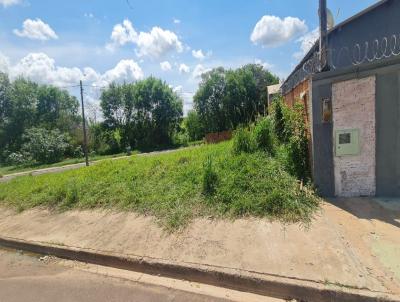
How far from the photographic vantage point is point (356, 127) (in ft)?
15.2

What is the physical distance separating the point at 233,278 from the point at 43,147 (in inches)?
1235

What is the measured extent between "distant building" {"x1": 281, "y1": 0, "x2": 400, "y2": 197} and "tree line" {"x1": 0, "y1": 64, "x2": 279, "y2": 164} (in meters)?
24.9

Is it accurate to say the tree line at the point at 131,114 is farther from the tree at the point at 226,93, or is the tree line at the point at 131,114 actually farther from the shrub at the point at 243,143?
the shrub at the point at 243,143

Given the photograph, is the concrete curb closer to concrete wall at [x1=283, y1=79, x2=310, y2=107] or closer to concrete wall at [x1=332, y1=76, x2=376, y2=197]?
concrete wall at [x1=332, y1=76, x2=376, y2=197]

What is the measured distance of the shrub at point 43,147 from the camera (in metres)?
29.0

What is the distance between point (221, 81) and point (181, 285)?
1155 inches

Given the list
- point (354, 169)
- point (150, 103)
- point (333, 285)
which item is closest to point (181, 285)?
point (333, 285)

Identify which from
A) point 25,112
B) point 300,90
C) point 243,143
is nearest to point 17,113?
point 25,112

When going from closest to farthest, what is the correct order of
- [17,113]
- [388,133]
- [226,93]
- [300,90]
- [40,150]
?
[388,133]
[300,90]
[40,150]
[226,93]
[17,113]

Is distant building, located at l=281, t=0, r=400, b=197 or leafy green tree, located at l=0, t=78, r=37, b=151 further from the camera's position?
leafy green tree, located at l=0, t=78, r=37, b=151

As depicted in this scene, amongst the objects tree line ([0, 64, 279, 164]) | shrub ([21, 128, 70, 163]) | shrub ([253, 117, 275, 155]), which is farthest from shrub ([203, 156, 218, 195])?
shrub ([21, 128, 70, 163])

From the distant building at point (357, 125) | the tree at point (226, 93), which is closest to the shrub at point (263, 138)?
the distant building at point (357, 125)

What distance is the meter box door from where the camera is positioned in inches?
182

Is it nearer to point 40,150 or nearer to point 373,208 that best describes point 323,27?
point 373,208
